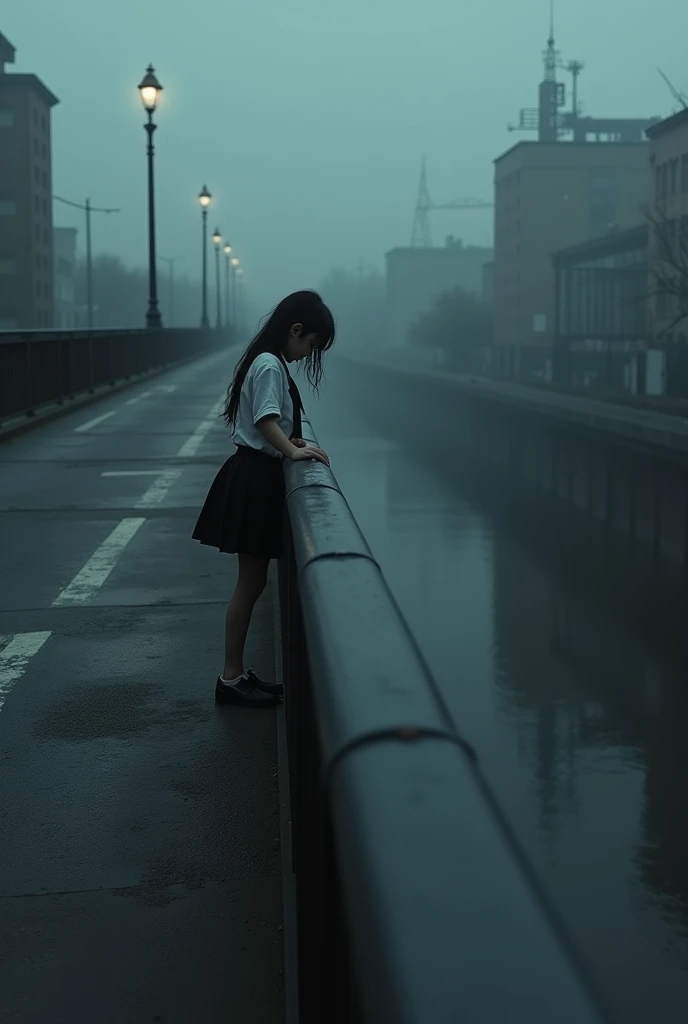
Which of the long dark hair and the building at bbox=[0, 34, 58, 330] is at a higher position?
the building at bbox=[0, 34, 58, 330]

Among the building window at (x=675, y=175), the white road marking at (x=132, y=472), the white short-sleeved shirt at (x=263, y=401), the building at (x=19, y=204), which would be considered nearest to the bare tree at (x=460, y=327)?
the building at (x=19, y=204)

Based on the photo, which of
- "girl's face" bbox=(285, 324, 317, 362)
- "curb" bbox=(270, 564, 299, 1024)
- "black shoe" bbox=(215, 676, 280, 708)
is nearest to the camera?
"curb" bbox=(270, 564, 299, 1024)

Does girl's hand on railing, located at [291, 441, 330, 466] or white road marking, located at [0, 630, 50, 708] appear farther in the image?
white road marking, located at [0, 630, 50, 708]

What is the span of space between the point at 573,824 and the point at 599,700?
291 inches

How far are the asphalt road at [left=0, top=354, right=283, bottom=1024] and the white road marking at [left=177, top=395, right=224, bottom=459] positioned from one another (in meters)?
6.96

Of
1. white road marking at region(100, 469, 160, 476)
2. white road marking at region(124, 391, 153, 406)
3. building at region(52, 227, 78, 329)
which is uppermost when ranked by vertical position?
building at region(52, 227, 78, 329)

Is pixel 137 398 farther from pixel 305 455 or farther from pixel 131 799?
pixel 131 799

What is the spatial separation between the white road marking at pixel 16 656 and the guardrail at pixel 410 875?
3789mm

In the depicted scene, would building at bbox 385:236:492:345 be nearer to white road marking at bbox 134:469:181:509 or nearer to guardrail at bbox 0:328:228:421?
guardrail at bbox 0:328:228:421

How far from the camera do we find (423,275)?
6880 inches

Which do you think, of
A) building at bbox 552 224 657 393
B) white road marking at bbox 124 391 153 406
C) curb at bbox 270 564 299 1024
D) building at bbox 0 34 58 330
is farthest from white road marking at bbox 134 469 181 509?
building at bbox 0 34 58 330

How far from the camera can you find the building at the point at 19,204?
3406 inches

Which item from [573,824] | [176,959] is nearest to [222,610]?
[176,959]

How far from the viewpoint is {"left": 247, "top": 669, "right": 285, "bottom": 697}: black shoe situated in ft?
17.4
